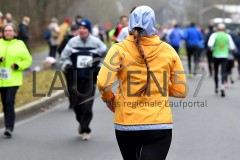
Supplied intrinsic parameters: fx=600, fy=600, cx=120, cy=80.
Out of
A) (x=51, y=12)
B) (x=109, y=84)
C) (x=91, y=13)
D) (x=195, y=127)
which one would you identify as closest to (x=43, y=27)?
(x=51, y=12)

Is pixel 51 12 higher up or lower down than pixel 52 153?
higher up

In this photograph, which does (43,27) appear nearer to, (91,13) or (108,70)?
(91,13)

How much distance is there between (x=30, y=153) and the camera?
865 centimetres

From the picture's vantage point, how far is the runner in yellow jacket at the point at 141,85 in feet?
15.9

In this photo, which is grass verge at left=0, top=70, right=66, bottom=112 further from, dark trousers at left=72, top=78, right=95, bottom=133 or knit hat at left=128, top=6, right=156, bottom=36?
knit hat at left=128, top=6, right=156, bottom=36

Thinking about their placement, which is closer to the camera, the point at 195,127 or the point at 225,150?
the point at 225,150

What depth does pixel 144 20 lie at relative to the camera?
190 inches

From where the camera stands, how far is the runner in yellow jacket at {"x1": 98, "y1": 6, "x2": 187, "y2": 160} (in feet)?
15.9

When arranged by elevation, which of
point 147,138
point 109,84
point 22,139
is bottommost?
point 22,139

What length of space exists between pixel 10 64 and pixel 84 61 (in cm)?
131

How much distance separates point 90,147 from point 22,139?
1431mm

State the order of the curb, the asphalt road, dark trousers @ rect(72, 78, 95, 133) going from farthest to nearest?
the curb → dark trousers @ rect(72, 78, 95, 133) → the asphalt road

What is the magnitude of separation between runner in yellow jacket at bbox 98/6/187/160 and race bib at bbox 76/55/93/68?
14.5 feet

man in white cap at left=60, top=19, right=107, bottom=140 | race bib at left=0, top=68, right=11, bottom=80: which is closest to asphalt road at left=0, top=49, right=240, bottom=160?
man in white cap at left=60, top=19, right=107, bottom=140
